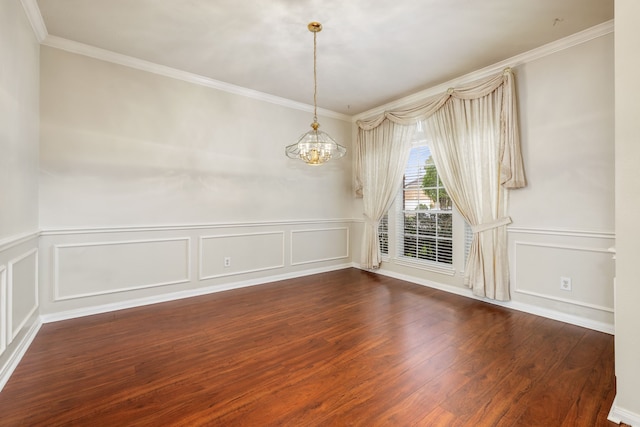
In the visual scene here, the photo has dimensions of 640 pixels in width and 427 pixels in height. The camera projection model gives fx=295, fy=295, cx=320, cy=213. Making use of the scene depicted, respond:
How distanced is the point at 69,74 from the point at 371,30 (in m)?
3.06

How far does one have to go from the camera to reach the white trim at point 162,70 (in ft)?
9.73

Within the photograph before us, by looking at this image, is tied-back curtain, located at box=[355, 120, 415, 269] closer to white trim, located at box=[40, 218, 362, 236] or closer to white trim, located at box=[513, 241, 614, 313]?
white trim, located at box=[40, 218, 362, 236]

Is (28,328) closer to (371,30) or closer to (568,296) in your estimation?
(371,30)

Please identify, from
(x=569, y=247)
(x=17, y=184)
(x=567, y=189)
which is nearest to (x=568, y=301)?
(x=569, y=247)

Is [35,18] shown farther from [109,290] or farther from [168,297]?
[168,297]

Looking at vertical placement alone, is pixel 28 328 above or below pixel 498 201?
below

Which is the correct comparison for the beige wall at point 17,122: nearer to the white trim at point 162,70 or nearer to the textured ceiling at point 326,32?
the white trim at point 162,70

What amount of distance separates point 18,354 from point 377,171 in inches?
178

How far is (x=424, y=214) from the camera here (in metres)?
4.38

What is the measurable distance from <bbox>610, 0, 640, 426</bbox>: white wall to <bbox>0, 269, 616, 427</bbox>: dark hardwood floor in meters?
0.24

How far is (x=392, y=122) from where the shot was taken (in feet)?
15.0

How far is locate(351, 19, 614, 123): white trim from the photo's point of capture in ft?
9.00

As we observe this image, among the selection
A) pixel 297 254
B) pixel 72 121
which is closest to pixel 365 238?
pixel 297 254

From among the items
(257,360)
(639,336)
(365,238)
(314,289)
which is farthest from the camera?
(365,238)
